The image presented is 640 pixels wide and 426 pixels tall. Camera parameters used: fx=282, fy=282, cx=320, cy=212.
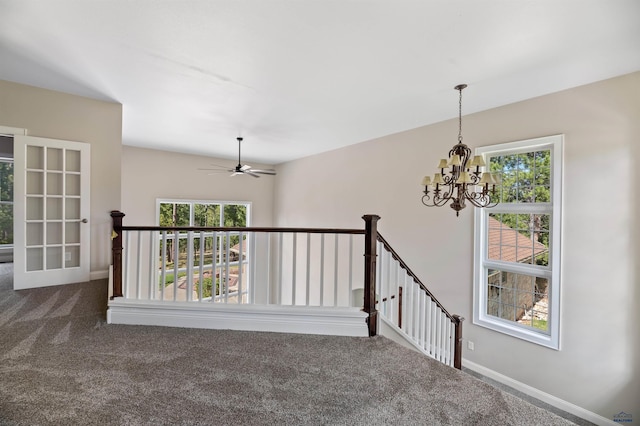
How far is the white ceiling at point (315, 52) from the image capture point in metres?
1.84

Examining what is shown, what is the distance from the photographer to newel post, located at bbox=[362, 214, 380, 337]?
2594mm

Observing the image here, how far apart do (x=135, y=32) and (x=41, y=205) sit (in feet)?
8.05

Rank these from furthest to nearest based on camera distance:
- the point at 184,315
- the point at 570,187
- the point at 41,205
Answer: the point at 41,205, the point at 570,187, the point at 184,315

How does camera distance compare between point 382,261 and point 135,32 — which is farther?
point 382,261

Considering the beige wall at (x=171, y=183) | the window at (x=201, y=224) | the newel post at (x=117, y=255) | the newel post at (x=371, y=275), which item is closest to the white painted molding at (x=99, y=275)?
the newel post at (x=117, y=255)

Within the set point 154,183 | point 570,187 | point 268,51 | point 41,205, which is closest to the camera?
point 268,51

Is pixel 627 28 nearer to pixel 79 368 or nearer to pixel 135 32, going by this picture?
pixel 135 32

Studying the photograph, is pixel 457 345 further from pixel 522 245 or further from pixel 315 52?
pixel 315 52

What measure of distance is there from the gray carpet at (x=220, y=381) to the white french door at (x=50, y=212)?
2.34 ft

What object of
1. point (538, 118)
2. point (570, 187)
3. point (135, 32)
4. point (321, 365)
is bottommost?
point (321, 365)

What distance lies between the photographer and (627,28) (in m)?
2.00

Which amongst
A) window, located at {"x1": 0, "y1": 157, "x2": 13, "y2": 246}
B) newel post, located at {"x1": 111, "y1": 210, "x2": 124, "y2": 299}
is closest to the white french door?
newel post, located at {"x1": 111, "y1": 210, "x2": 124, "y2": 299}

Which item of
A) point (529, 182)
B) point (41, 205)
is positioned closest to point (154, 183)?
point (41, 205)

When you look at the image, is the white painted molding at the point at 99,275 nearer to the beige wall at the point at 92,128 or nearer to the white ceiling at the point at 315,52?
the beige wall at the point at 92,128
